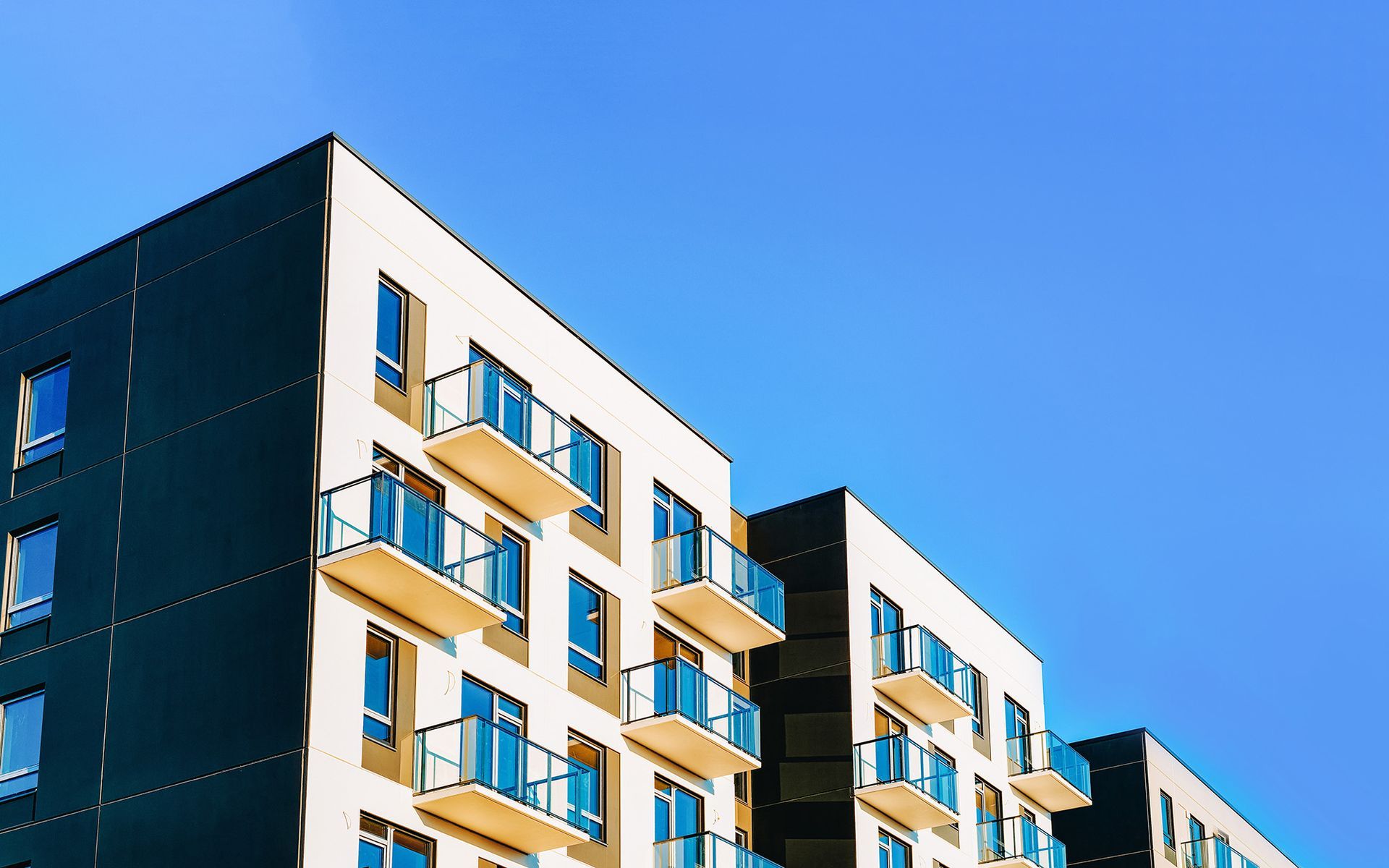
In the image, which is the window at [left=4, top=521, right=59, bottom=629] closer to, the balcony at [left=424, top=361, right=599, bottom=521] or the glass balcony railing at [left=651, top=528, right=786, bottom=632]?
the balcony at [left=424, top=361, right=599, bottom=521]

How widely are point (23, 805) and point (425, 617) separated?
6297 millimetres

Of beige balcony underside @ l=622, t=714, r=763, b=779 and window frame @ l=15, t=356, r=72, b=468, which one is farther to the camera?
beige balcony underside @ l=622, t=714, r=763, b=779

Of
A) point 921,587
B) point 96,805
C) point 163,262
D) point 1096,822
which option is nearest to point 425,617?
point 96,805

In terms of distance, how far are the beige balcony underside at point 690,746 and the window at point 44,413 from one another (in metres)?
10.3

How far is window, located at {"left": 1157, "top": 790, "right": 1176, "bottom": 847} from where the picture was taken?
172ft

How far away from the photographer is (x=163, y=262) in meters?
30.1

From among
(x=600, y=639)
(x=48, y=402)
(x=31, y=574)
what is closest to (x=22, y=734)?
(x=31, y=574)

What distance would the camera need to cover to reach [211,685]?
2653cm

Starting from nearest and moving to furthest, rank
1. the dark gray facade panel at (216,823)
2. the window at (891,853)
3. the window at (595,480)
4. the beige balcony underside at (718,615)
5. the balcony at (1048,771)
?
the dark gray facade panel at (216,823)
the window at (595,480)
the beige balcony underside at (718,615)
the window at (891,853)
the balcony at (1048,771)

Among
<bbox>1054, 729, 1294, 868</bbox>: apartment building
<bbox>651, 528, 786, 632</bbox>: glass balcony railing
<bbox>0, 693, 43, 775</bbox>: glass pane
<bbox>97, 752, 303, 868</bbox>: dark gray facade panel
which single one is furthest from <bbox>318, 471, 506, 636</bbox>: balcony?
<bbox>1054, 729, 1294, 868</bbox>: apartment building

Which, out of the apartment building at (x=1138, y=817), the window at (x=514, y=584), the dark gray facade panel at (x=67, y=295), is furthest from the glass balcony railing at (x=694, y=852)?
the apartment building at (x=1138, y=817)

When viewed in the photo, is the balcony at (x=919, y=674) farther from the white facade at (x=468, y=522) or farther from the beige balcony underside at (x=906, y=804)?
the white facade at (x=468, y=522)

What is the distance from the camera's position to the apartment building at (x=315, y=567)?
26.3 m

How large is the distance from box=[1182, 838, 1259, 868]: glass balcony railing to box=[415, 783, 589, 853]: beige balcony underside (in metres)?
28.3
